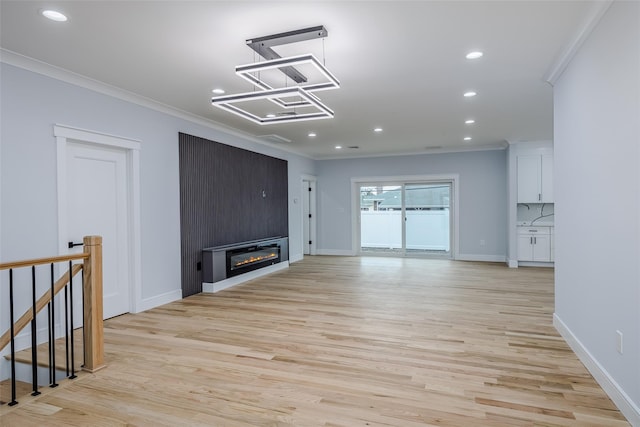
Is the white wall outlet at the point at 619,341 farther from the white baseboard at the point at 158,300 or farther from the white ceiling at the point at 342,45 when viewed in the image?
the white baseboard at the point at 158,300

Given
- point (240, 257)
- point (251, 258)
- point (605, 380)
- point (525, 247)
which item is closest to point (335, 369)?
point (605, 380)

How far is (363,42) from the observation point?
3.05m

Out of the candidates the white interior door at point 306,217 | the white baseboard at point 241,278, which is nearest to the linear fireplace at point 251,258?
the white baseboard at point 241,278

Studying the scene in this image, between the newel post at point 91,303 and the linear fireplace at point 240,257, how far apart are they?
2660mm

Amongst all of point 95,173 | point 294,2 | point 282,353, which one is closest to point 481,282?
point 282,353

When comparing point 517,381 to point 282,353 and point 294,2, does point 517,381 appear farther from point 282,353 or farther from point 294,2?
point 294,2

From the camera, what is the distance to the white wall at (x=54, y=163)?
3238mm

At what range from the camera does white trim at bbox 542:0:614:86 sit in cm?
247

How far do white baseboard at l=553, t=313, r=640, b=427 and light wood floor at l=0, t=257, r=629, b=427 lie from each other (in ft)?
0.18

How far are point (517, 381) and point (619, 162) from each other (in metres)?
1.61

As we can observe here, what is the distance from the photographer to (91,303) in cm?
289

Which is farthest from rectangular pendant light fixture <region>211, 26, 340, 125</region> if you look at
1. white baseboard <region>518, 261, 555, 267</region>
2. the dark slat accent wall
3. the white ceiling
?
white baseboard <region>518, 261, 555, 267</region>

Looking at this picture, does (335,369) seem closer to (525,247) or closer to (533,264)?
(525,247)

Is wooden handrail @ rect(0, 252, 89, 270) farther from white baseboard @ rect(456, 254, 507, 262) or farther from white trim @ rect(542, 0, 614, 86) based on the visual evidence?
white baseboard @ rect(456, 254, 507, 262)
